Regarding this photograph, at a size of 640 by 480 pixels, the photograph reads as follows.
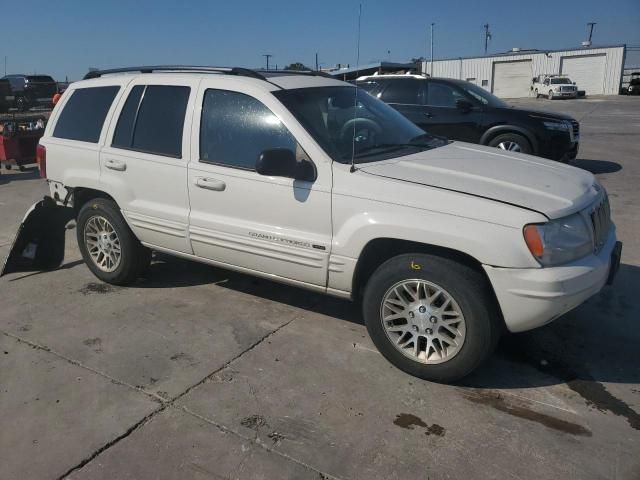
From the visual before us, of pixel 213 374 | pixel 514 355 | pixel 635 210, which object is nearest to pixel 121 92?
pixel 213 374

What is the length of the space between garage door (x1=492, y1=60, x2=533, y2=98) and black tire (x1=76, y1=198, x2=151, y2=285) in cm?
5125

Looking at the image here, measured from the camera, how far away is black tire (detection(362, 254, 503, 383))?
3082 mm

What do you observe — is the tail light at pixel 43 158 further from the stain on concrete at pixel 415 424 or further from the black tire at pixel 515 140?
A: the black tire at pixel 515 140

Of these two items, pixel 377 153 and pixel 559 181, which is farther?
pixel 377 153

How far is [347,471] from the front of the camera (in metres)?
2.61

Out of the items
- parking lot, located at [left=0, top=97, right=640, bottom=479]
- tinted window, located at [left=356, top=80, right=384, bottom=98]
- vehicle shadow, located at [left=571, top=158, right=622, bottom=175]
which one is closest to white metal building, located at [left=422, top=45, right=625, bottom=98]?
vehicle shadow, located at [left=571, top=158, right=622, bottom=175]

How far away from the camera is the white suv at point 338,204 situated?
9.96 ft

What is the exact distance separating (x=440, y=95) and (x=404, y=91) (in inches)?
26.0

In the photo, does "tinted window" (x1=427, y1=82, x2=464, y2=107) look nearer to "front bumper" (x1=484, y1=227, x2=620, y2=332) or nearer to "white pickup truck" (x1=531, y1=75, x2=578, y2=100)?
"front bumper" (x1=484, y1=227, x2=620, y2=332)

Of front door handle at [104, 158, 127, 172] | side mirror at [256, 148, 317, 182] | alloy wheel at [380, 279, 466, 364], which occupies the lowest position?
alloy wheel at [380, 279, 466, 364]

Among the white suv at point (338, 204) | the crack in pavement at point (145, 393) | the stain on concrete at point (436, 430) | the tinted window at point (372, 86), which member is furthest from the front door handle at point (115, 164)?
the tinted window at point (372, 86)

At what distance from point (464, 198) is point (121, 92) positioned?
3.09 metres

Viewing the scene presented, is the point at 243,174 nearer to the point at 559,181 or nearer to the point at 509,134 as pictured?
the point at 559,181

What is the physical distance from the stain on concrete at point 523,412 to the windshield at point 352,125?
1629mm
